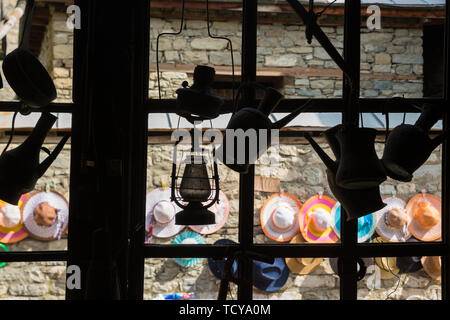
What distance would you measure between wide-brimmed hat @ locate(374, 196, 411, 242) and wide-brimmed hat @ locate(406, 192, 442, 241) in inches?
1.5

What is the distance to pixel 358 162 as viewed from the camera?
4.33ft

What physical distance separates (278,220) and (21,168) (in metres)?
1.86

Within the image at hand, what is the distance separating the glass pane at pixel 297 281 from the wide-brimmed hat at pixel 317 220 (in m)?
0.21

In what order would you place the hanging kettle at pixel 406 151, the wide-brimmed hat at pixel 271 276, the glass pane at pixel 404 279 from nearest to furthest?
the hanging kettle at pixel 406 151 < the glass pane at pixel 404 279 < the wide-brimmed hat at pixel 271 276

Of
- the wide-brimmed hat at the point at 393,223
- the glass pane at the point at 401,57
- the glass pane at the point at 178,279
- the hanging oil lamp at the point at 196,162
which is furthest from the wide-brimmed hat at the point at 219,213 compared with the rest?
the glass pane at the point at 401,57

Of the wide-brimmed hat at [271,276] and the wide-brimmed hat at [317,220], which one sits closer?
the wide-brimmed hat at [317,220]

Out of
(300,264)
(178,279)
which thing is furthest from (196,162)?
(178,279)

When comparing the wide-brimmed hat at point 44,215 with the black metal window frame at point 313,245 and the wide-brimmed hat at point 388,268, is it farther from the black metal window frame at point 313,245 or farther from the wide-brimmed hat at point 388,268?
the wide-brimmed hat at point 388,268

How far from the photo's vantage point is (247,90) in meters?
1.65

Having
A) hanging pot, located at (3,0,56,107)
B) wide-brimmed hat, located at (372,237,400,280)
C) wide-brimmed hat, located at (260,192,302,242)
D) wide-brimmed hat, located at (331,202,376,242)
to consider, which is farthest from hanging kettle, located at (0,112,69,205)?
wide-brimmed hat, located at (372,237,400,280)

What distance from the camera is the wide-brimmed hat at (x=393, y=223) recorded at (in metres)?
2.48

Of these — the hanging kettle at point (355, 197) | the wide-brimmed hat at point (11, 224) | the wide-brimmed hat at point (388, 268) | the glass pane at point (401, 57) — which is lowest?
the wide-brimmed hat at point (388, 268)
